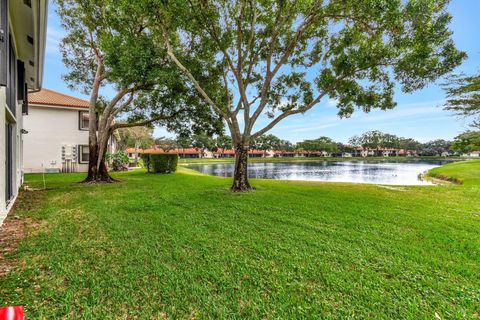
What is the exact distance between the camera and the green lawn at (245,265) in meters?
2.51

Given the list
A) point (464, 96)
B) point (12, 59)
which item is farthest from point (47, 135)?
point (464, 96)

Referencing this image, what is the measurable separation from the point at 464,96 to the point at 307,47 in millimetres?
12456

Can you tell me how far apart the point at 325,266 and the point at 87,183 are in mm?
11906

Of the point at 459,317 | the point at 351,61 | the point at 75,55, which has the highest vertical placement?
the point at 75,55

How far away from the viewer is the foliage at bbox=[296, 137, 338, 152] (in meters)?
80.7

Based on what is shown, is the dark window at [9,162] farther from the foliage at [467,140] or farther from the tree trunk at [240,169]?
the foliage at [467,140]

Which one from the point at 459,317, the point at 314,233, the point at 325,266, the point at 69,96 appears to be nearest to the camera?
the point at 459,317

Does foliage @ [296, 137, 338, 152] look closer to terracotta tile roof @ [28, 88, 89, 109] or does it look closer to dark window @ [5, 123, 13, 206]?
terracotta tile roof @ [28, 88, 89, 109]

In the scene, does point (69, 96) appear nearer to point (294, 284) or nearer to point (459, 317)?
point (294, 284)

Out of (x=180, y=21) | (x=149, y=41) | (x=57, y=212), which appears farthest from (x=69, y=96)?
(x=57, y=212)

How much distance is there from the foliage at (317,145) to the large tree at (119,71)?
235 ft

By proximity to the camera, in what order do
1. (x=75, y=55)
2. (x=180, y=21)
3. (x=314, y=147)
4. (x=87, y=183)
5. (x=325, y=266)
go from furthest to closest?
(x=314, y=147), (x=75, y=55), (x=87, y=183), (x=180, y=21), (x=325, y=266)

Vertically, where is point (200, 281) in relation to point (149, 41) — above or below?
below

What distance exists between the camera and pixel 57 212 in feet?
20.8
